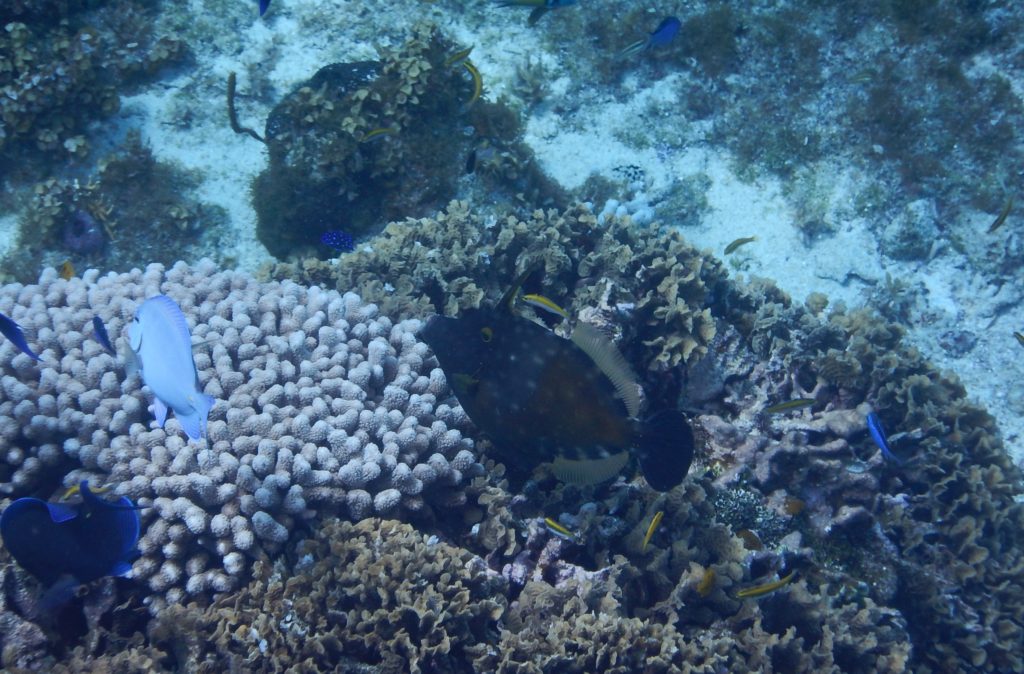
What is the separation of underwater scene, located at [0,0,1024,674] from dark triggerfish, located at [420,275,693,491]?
22 millimetres

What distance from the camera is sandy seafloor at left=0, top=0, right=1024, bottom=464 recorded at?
7.79 meters

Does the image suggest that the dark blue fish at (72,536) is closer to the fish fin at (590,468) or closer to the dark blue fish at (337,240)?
the fish fin at (590,468)

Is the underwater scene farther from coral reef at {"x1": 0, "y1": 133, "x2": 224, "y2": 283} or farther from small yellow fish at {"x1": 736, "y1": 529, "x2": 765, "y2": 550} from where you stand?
small yellow fish at {"x1": 736, "y1": 529, "x2": 765, "y2": 550}

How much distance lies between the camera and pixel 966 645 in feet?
15.4

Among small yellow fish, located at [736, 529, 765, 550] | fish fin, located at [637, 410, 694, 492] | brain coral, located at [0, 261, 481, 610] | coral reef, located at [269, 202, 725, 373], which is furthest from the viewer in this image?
coral reef, located at [269, 202, 725, 373]

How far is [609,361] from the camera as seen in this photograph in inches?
122

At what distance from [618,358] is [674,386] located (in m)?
2.03

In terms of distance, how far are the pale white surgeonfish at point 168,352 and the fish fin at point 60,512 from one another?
1050 mm

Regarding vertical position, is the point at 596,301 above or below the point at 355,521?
above

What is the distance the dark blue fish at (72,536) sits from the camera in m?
2.75

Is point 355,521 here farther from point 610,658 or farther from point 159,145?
point 159,145

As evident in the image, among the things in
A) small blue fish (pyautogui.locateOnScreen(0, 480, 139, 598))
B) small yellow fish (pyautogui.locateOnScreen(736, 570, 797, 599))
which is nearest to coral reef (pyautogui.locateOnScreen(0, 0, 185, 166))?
small blue fish (pyautogui.locateOnScreen(0, 480, 139, 598))

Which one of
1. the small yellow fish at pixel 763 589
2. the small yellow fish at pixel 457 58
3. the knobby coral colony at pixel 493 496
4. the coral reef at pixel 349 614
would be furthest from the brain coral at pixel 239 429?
the small yellow fish at pixel 457 58

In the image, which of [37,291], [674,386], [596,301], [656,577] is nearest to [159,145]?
[37,291]
